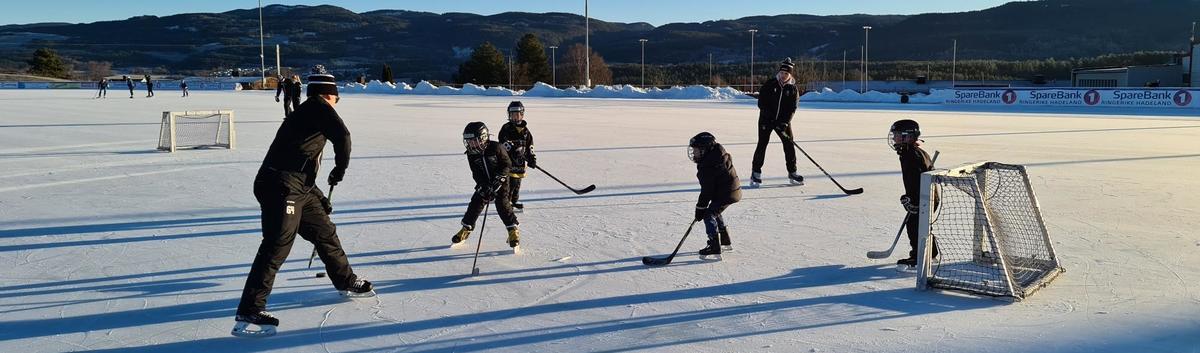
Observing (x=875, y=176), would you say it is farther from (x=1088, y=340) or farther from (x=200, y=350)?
(x=200, y=350)

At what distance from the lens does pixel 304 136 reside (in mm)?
4211

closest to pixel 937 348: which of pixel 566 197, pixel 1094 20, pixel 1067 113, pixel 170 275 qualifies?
pixel 170 275

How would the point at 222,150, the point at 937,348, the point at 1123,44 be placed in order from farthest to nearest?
the point at 1123,44 < the point at 222,150 < the point at 937,348

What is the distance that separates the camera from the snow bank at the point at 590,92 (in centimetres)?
4275

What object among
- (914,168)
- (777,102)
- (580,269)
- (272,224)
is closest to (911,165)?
(914,168)

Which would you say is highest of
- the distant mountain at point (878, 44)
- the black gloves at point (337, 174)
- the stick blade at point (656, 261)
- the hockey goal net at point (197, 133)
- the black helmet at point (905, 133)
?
the distant mountain at point (878, 44)

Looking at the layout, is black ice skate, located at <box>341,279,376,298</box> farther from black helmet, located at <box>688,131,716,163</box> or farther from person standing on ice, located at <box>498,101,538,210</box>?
person standing on ice, located at <box>498,101,538,210</box>

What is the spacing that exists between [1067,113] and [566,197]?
23663 millimetres

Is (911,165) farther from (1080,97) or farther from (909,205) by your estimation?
(1080,97)

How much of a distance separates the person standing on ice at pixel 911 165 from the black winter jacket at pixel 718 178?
1051mm

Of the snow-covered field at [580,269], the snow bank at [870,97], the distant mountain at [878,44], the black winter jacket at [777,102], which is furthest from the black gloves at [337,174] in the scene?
the distant mountain at [878,44]

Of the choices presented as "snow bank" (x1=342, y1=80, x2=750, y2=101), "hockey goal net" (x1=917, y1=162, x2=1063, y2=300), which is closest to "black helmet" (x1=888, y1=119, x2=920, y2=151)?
"hockey goal net" (x1=917, y1=162, x2=1063, y2=300)

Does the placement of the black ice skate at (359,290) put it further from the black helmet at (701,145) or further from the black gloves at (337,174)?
the black helmet at (701,145)

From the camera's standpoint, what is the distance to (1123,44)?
5881 inches
